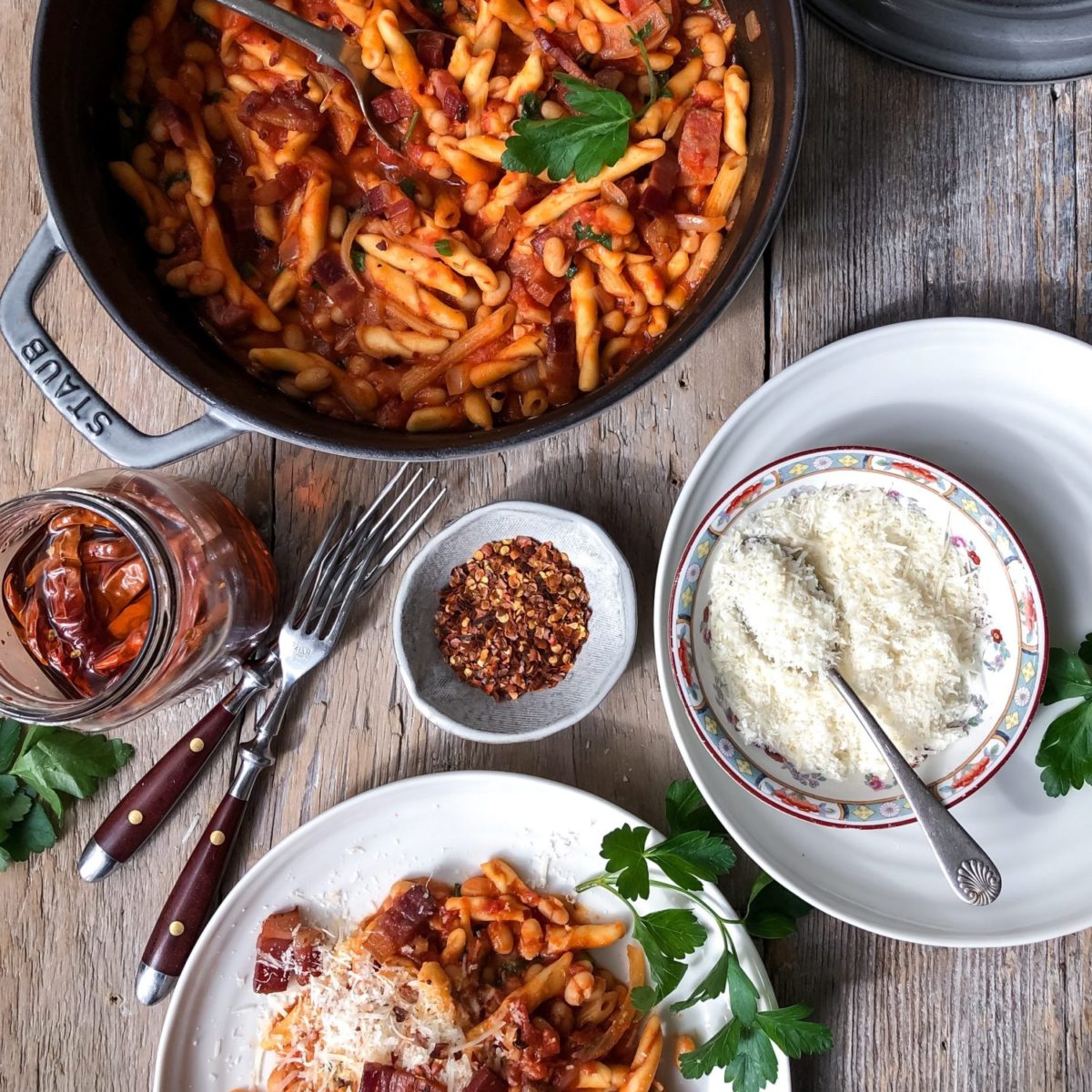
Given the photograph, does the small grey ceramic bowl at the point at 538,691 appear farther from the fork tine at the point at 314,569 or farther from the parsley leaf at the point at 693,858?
the parsley leaf at the point at 693,858

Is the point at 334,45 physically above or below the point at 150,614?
above

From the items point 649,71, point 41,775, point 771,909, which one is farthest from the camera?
point 41,775

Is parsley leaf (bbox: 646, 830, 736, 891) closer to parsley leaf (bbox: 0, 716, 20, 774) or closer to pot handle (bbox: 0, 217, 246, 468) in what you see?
pot handle (bbox: 0, 217, 246, 468)

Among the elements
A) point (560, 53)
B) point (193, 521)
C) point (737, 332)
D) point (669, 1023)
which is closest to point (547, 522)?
point (737, 332)

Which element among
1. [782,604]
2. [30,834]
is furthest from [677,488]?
[30,834]

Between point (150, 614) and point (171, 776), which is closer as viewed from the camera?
point (150, 614)

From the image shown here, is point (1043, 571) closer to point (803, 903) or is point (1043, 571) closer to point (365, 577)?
point (803, 903)

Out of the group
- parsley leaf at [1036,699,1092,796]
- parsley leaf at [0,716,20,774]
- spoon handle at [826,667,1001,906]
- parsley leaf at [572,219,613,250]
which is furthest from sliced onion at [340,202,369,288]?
parsley leaf at [1036,699,1092,796]

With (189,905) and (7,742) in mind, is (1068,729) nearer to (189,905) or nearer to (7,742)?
A: (189,905)
